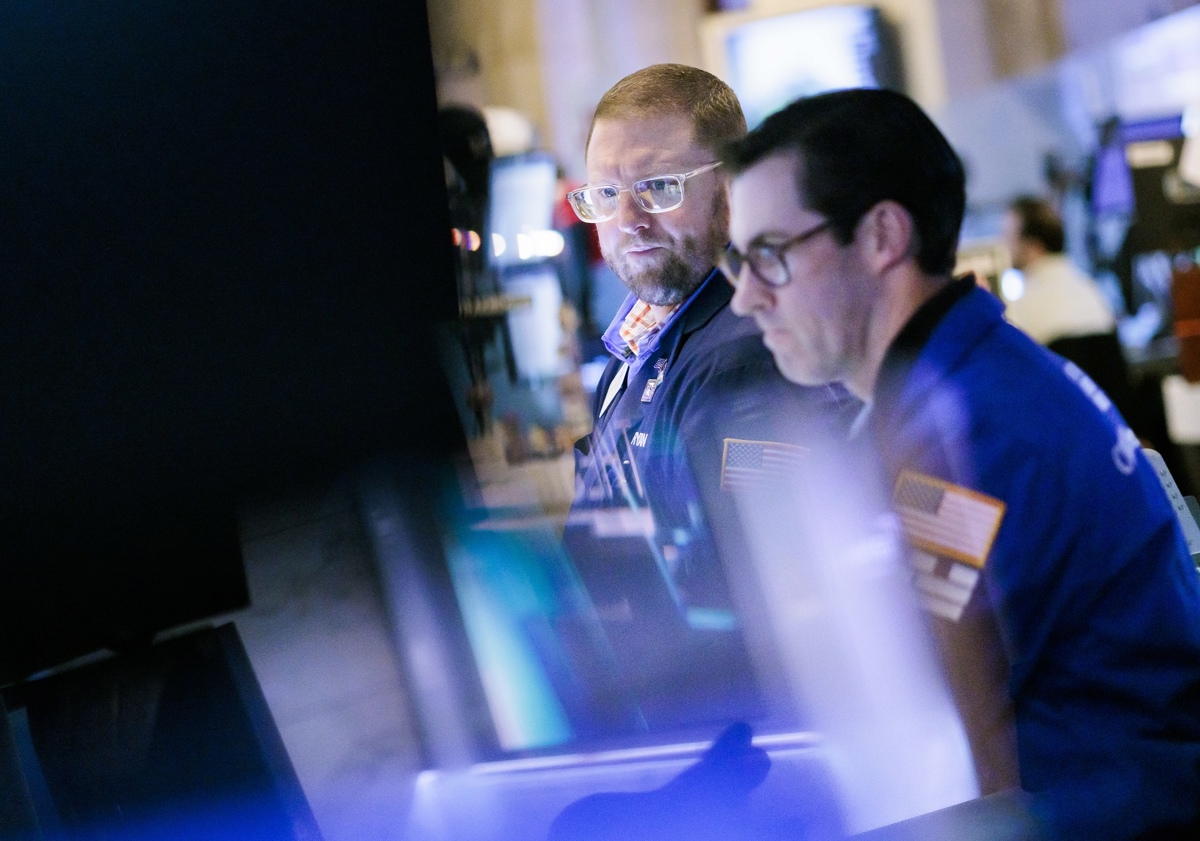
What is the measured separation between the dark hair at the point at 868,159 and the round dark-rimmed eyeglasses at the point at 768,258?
25 mm

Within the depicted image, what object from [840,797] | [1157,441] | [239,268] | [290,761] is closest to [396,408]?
[239,268]

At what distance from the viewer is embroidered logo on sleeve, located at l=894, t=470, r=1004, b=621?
0.77 m

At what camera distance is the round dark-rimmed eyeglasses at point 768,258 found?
804 mm

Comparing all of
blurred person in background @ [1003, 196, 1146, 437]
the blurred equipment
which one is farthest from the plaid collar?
blurred person in background @ [1003, 196, 1146, 437]

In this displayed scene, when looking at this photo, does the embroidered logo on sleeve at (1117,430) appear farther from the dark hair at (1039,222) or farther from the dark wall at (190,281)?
the dark hair at (1039,222)

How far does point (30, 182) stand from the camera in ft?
3.29

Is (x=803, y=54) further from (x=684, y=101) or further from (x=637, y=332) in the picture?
(x=637, y=332)

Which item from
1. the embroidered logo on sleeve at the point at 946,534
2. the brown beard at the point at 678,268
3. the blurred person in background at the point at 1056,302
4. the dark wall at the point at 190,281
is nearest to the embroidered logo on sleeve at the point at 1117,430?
the embroidered logo on sleeve at the point at 946,534

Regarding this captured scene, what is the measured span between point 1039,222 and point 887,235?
79.5 inches

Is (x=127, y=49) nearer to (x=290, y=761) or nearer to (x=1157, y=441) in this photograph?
(x=290, y=761)

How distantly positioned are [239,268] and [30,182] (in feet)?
0.69

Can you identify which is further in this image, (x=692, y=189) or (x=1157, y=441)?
(x=1157, y=441)

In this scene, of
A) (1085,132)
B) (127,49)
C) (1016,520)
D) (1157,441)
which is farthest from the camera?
(1157,441)

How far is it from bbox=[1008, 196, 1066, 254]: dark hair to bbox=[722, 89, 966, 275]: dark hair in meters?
1.85
